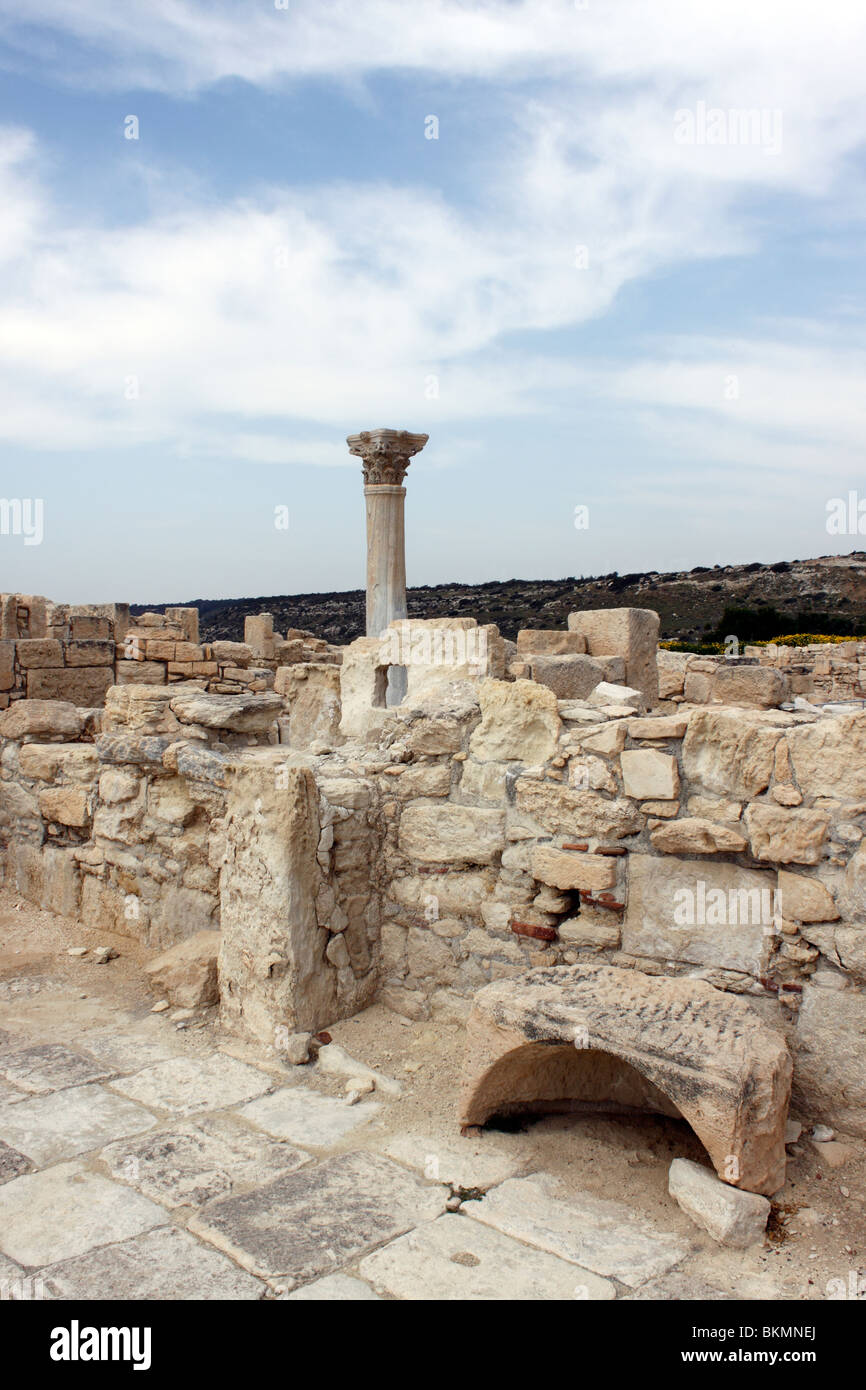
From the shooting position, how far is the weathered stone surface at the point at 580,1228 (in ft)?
8.29

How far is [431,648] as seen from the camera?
5.90 metres

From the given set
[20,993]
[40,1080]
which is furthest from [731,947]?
[20,993]

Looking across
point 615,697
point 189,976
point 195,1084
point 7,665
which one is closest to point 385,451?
point 7,665

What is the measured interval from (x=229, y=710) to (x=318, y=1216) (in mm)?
2958

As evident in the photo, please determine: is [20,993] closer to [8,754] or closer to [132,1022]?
[132,1022]

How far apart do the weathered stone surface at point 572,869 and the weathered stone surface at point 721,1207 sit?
1.04 m

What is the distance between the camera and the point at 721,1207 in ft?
8.63

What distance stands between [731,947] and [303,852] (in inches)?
67.0

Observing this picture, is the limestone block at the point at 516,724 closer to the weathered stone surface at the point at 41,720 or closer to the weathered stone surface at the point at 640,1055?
the weathered stone surface at the point at 640,1055

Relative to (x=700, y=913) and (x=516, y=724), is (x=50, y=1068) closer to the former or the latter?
(x=516, y=724)

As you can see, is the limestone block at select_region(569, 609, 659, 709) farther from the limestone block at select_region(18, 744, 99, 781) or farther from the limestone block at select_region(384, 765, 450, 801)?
the limestone block at select_region(18, 744, 99, 781)

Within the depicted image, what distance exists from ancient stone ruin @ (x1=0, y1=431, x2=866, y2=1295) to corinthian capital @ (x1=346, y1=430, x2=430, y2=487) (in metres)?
6.54

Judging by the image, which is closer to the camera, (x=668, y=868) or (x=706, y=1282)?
(x=706, y=1282)

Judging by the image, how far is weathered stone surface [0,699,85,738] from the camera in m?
6.36
